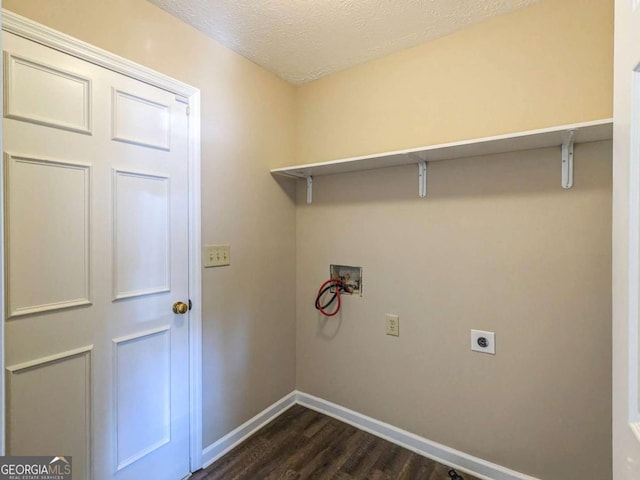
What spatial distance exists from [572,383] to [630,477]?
3.28 ft

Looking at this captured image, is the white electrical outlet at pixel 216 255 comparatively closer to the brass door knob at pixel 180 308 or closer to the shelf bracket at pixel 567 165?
the brass door knob at pixel 180 308

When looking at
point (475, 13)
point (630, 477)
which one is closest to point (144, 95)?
point (475, 13)

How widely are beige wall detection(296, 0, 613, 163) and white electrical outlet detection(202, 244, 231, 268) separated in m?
1.01

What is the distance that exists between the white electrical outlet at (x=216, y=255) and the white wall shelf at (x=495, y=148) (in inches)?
27.3

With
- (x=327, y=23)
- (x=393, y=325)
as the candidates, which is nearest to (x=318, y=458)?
(x=393, y=325)

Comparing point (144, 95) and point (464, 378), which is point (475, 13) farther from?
point (464, 378)

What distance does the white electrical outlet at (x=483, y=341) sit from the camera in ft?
5.49

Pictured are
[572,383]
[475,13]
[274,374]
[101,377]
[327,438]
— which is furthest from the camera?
[274,374]

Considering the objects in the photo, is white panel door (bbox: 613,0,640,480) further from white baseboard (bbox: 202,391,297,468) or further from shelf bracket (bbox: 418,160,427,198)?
white baseboard (bbox: 202,391,297,468)

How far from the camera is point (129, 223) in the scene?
145 centimetres

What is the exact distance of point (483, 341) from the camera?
66.9 inches

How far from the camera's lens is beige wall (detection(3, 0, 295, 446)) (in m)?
1.56

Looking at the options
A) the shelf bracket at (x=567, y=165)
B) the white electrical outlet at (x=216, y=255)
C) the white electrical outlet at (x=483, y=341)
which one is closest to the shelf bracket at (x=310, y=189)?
the white electrical outlet at (x=216, y=255)

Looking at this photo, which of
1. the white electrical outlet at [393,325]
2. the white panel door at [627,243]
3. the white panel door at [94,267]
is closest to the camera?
the white panel door at [627,243]
